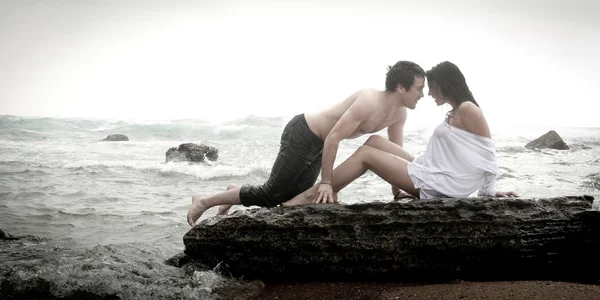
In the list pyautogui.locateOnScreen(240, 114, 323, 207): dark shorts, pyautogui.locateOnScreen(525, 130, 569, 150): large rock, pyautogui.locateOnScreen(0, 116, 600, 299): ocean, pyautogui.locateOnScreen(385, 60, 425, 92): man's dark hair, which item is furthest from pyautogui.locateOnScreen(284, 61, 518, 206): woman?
pyautogui.locateOnScreen(525, 130, 569, 150): large rock

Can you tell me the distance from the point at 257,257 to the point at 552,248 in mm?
2511

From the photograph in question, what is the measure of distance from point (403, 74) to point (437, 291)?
6.56 ft

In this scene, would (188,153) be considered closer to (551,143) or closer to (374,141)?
(374,141)

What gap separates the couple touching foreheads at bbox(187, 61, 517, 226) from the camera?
4.17 m

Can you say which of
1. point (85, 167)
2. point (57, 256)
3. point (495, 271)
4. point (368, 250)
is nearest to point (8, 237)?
point (57, 256)

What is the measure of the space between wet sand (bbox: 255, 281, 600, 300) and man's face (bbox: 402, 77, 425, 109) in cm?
174

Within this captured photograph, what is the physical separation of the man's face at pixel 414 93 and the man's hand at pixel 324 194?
114 cm

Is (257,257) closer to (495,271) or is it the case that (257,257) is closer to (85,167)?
(495,271)

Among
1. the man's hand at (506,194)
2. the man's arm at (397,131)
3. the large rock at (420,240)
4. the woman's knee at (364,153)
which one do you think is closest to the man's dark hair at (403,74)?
the man's arm at (397,131)

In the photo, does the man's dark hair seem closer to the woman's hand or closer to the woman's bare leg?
the woman's bare leg

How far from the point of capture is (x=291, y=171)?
464 cm

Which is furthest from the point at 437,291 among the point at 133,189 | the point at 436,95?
the point at 133,189

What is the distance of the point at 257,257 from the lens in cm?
407

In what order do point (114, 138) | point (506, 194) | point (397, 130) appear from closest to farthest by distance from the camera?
1. point (506, 194)
2. point (397, 130)
3. point (114, 138)
